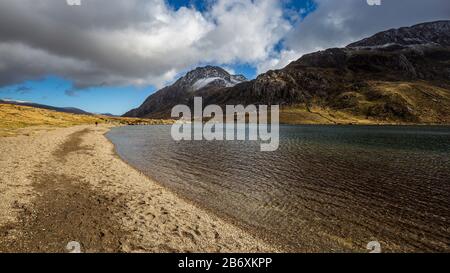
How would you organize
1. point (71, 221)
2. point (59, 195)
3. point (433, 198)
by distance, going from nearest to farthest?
point (71, 221), point (59, 195), point (433, 198)

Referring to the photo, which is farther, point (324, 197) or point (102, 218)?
point (324, 197)

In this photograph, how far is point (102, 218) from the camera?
18.2m

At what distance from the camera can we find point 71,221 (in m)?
17.4

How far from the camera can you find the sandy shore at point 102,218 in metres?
14.8

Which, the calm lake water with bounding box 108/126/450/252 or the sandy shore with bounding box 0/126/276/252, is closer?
the sandy shore with bounding box 0/126/276/252

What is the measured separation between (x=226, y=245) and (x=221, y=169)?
Answer: 2356 centimetres

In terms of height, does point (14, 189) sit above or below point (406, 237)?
above

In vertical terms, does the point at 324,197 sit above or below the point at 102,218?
below

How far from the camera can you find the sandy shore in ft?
48.6

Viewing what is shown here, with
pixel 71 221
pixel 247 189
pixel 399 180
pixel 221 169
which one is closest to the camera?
pixel 71 221

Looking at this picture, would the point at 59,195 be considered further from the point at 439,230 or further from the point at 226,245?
the point at 439,230

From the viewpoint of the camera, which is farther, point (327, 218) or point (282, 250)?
point (327, 218)

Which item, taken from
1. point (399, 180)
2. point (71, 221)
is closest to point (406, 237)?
point (399, 180)

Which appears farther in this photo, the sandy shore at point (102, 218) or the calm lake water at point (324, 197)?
the calm lake water at point (324, 197)
